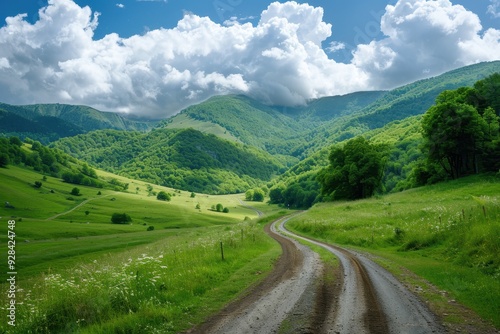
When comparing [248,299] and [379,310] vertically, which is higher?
[379,310]

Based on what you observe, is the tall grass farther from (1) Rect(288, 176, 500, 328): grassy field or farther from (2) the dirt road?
(1) Rect(288, 176, 500, 328): grassy field

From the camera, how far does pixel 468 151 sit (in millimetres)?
65812

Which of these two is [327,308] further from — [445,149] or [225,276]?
[445,149]

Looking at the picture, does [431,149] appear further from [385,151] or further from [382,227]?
[382,227]

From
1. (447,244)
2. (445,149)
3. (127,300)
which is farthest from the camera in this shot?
(445,149)

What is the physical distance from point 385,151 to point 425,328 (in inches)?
3541

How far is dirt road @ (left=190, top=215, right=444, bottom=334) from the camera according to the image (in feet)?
35.2

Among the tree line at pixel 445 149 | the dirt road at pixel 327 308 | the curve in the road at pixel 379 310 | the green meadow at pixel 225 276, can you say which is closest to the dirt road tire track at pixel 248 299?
the dirt road at pixel 327 308

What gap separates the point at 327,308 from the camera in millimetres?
12633

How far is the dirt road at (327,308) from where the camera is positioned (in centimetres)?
1073

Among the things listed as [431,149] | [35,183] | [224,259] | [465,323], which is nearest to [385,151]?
[431,149]

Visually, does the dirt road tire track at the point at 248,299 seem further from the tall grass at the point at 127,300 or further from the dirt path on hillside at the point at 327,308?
the tall grass at the point at 127,300

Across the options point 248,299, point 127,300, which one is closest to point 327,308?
point 248,299

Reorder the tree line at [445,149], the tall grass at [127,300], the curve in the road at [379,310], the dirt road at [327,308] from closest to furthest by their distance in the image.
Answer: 1. the curve in the road at [379,310]
2. the dirt road at [327,308]
3. the tall grass at [127,300]
4. the tree line at [445,149]
